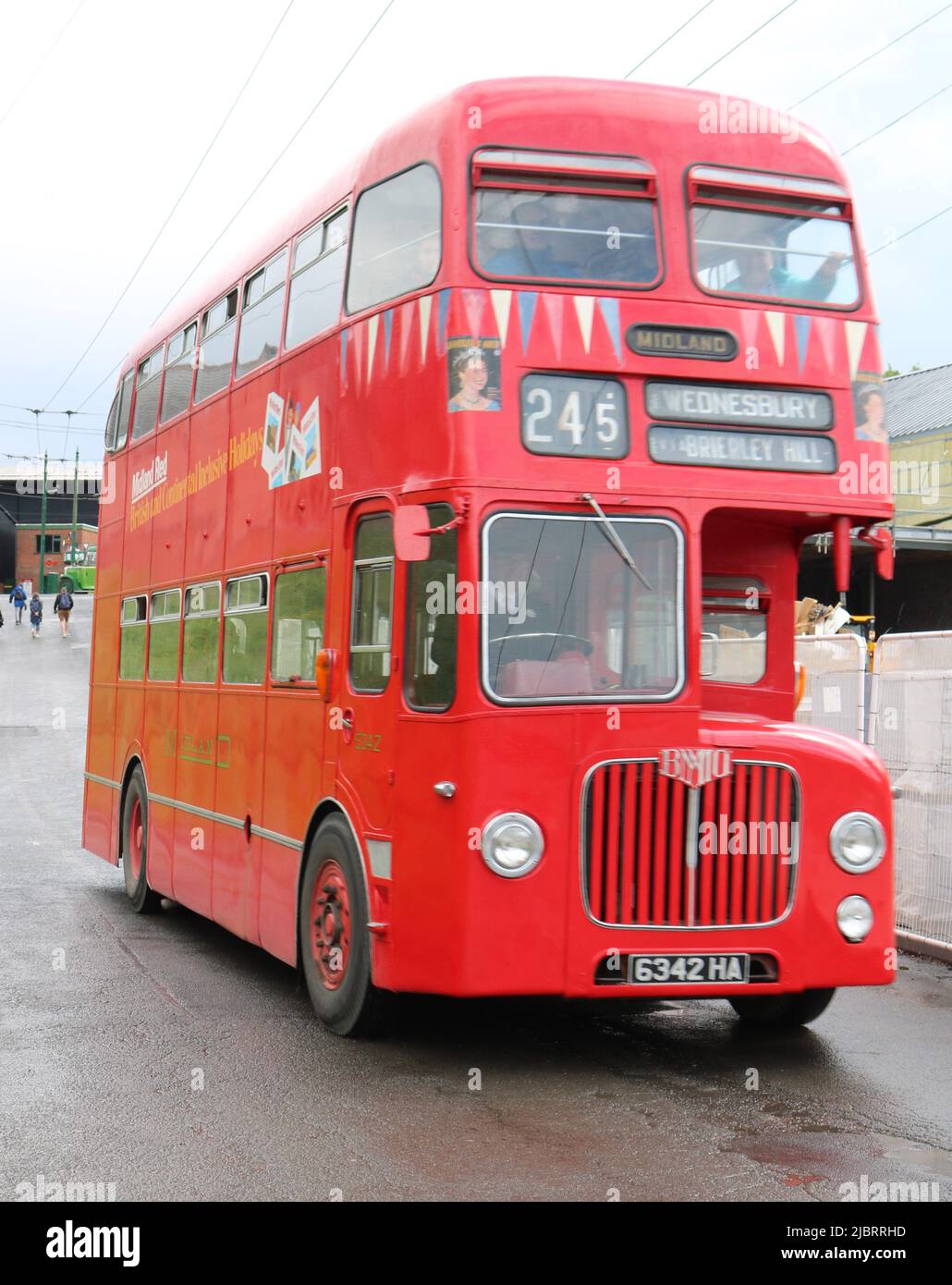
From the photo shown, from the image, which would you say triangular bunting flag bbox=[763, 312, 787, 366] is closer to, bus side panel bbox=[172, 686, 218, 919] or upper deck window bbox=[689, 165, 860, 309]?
upper deck window bbox=[689, 165, 860, 309]

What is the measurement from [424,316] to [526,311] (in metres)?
0.51

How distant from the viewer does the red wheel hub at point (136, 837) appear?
13611 mm

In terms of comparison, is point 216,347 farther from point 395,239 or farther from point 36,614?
point 36,614

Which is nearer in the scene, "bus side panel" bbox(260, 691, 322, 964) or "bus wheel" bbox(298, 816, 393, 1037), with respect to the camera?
"bus wheel" bbox(298, 816, 393, 1037)

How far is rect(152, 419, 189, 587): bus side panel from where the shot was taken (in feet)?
41.0

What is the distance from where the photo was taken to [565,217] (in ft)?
25.2

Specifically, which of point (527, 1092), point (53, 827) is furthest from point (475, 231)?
point (53, 827)

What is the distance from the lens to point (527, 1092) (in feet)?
23.3

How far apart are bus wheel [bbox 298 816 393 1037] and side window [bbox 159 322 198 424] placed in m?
4.95

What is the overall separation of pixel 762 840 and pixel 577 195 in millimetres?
3114

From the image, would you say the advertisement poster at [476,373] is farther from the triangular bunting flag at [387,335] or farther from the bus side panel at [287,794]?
the bus side panel at [287,794]

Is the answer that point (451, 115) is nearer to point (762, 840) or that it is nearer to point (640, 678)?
point (640, 678)

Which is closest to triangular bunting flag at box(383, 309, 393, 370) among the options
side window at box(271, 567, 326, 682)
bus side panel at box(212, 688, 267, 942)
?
side window at box(271, 567, 326, 682)

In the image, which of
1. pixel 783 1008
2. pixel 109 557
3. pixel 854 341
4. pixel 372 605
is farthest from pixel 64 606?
pixel 854 341
